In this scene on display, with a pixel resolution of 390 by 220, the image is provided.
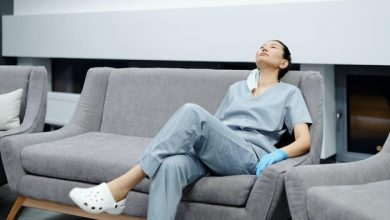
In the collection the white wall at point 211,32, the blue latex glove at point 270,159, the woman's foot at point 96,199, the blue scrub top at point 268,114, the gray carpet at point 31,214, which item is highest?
the white wall at point 211,32

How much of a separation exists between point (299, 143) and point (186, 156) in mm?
491

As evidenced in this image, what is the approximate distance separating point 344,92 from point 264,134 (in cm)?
117

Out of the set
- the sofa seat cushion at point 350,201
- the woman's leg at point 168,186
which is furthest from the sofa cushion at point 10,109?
the sofa seat cushion at point 350,201

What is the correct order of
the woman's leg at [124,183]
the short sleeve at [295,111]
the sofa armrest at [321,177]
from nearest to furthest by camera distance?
the sofa armrest at [321,177]
the woman's leg at [124,183]
the short sleeve at [295,111]

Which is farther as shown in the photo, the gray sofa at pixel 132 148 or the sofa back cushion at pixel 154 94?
the sofa back cushion at pixel 154 94

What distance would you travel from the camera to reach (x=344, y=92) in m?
3.05

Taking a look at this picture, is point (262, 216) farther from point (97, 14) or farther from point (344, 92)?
point (97, 14)

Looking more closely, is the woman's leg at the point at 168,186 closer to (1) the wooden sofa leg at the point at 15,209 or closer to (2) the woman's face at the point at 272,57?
(2) the woman's face at the point at 272,57

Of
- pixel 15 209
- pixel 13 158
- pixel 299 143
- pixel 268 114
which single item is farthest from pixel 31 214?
pixel 299 143

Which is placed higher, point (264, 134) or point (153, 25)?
point (153, 25)

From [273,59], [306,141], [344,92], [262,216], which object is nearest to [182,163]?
[262,216]

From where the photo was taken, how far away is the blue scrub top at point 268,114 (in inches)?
81.1

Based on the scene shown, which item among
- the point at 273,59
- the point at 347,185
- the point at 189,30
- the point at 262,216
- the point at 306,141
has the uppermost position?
the point at 189,30

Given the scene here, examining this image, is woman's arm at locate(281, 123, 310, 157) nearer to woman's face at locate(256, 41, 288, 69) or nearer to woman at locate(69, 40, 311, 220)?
woman at locate(69, 40, 311, 220)
